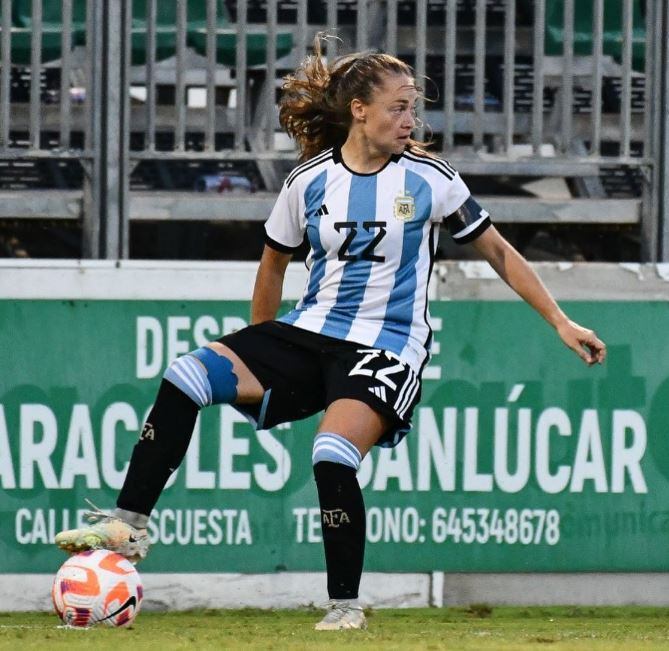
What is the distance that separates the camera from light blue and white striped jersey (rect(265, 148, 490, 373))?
4703 mm

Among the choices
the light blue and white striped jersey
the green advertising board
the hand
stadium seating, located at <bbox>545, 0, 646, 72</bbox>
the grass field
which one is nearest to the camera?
the grass field

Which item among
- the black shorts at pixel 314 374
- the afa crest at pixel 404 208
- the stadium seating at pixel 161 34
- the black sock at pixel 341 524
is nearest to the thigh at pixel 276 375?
the black shorts at pixel 314 374

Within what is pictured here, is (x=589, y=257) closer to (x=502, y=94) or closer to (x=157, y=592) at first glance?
(x=502, y=94)

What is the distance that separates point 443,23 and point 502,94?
559mm

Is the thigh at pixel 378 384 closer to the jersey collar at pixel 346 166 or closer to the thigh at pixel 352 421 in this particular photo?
the thigh at pixel 352 421

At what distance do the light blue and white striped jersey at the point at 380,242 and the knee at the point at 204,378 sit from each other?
29cm

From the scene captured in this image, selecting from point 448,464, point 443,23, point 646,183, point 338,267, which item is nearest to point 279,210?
point 338,267

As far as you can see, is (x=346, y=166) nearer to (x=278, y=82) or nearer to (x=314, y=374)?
(x=314, y=374)

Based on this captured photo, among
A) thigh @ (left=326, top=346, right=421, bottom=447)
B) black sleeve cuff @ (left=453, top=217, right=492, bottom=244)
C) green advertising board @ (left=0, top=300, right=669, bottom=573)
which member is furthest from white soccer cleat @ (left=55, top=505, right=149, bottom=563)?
green advertising board @ (left=0, top=300, right=669, bottom=573)

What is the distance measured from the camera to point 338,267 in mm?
4750

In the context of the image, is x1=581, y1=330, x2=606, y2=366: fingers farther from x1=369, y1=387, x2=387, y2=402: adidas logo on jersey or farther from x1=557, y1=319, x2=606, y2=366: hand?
x1=369, y1=387, x2=387, y2=402: adidas logo on jersey

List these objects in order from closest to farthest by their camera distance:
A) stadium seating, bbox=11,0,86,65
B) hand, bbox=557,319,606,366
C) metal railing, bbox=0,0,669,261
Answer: hand, bbox=557,319,606,366 → metal railing, bbox=0,0,669,261 → stadium seating, bbox=11,0,86,65

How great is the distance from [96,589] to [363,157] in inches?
60.1

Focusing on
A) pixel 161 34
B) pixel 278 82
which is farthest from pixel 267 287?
pixel 278 82
